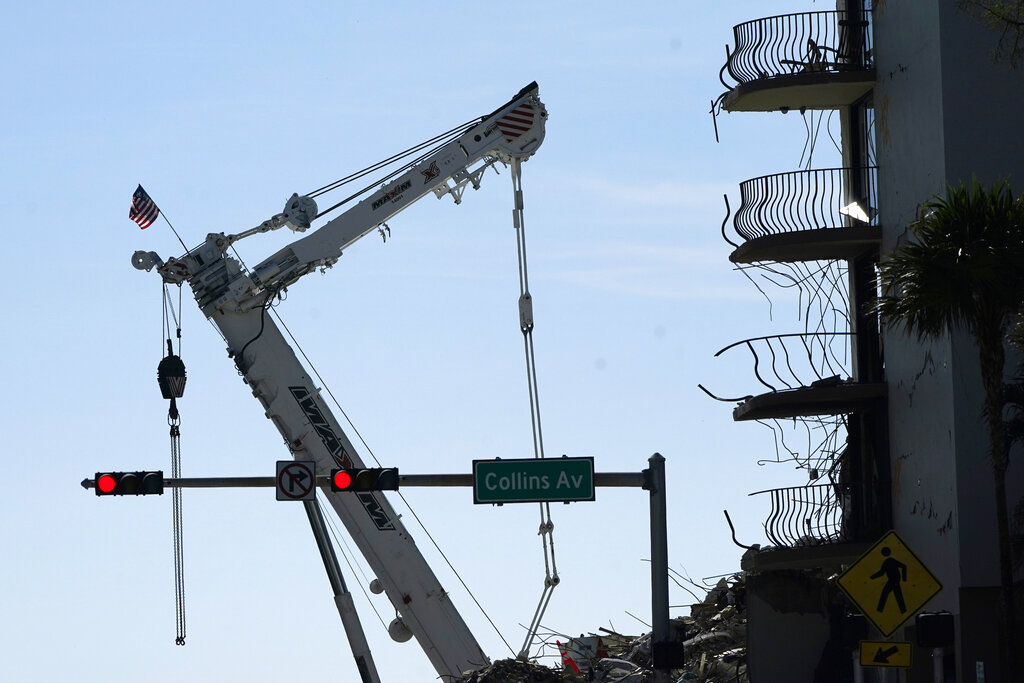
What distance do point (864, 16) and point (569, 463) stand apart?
1104 centimetres

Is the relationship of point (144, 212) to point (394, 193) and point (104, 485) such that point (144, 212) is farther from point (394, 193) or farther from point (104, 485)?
point (104, 485)

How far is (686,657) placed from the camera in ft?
106

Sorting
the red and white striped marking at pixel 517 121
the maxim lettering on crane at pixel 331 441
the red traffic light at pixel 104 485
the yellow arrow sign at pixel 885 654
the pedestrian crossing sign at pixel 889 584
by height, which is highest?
the red and white striped marking at pixel 517 121

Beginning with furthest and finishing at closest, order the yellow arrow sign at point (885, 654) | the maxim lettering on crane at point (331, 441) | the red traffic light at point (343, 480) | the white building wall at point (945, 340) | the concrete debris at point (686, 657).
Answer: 1. the maxim lettering on crane at point (331, 441)
2. the concrete debris at point (686, 657)
3. the white building wall at point (945, 340)
4. the red traffic light at point (343, 480)
5. the yellow arrow sign at point (885, 654)

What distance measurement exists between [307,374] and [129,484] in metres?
8.59

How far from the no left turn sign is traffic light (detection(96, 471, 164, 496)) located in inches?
63.8

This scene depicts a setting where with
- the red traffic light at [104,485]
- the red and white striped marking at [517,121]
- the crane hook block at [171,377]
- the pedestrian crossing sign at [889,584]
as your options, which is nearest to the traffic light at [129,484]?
the red traffic light at [104,485]

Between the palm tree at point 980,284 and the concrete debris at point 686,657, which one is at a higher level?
the palm tree at point 980,284

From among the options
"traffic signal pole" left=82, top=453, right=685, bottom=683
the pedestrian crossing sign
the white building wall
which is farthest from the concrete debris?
the pedestrian crossing sign

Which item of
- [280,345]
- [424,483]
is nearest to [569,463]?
[424,483]

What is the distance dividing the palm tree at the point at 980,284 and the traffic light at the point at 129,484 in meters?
9.89

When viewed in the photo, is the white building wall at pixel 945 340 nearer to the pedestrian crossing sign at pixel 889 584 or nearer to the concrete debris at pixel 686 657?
the concrete debris at pixel 686 657

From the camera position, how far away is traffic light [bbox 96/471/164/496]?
22781mm

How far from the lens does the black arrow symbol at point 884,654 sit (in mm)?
18031
